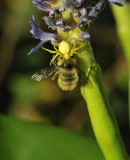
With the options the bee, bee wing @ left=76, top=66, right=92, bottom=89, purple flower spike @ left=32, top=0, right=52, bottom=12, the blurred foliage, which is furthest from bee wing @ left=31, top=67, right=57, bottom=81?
the blurred foliage

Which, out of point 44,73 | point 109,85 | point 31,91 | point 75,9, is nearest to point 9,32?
point 31,91

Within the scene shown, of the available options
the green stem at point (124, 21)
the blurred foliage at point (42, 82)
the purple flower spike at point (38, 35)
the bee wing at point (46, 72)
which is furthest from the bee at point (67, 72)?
the blurred foliage at point (42, 82)

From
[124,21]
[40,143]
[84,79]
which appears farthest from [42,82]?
[84,79]

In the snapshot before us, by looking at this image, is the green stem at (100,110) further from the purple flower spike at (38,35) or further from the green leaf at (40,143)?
the green leaf at (40,143)

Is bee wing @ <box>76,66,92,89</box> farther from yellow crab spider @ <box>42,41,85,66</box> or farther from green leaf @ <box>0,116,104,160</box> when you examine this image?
green leaf @ <box>0,116,104,160</box>

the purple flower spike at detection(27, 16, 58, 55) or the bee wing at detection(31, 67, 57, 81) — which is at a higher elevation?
the purple flower spike at detection(27, 16, 58, 55)
